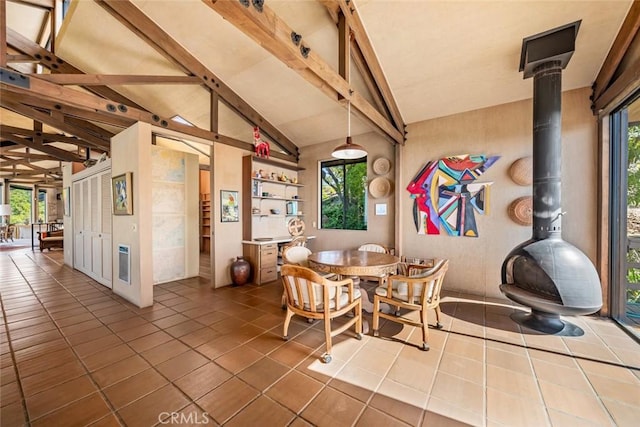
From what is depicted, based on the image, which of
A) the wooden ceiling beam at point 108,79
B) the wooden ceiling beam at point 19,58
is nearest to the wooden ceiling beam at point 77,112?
the wooden ceiling beam at point 108,79

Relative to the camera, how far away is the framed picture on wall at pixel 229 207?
457 cm

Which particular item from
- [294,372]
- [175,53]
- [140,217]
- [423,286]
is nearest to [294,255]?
[294,372]

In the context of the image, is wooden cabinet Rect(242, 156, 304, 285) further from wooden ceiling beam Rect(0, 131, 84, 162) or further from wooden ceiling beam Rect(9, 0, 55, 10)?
wooden ceiling beam Rect(0, 131, 84, 162)

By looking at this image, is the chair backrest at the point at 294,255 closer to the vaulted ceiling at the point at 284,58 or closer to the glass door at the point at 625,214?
the vaulted ceiling at the point at 284,58

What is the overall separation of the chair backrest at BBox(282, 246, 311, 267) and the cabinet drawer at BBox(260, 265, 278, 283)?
137cm

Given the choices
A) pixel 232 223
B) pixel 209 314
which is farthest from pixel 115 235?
pixel 209 314

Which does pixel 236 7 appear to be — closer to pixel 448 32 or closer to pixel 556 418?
pixel 448 32

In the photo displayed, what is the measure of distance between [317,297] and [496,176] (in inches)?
134

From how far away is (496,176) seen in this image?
12.6ft

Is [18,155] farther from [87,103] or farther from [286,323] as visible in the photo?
[286,323]

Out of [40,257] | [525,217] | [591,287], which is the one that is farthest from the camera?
[40,257]

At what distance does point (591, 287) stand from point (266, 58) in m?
4.85

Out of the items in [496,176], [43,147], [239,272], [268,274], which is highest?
[43,147]

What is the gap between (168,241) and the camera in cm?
481
